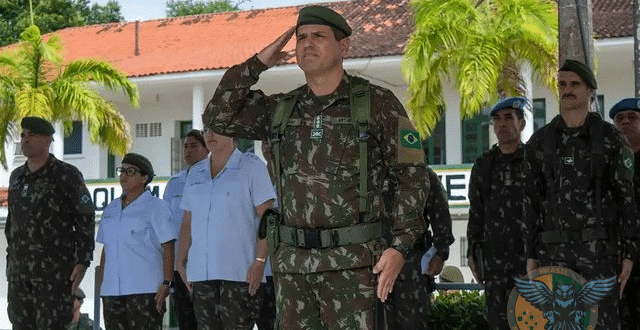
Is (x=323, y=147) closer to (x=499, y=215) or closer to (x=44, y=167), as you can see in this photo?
(x=499, y=215)

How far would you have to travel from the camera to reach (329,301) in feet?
13.8

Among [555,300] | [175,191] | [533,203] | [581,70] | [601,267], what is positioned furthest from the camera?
[175,191]

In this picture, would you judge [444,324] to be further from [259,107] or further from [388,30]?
[388,30]

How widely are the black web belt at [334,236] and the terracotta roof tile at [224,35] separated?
58.6 ft

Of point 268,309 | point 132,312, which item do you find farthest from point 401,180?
point 132,312

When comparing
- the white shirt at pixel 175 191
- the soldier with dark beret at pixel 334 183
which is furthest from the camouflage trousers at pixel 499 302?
the white shirt at pixel 175 191

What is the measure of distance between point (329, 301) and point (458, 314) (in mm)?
3511

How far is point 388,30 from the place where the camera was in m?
25.0

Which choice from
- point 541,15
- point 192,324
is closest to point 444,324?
point 192,324

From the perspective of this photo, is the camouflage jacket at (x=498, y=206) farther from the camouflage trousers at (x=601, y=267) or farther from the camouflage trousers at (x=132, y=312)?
the camouflage trousers at (x=132, y=312)

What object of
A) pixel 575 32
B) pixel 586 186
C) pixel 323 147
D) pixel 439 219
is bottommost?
pixel 439 219

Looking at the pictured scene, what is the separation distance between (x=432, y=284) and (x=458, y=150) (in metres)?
17.8

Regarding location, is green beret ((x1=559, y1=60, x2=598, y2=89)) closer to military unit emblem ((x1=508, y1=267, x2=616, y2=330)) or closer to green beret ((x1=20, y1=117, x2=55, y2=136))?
military unit emblem ((x1=508, y1=267, x2=616, y2=330))

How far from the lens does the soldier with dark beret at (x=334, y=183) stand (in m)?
4.20
